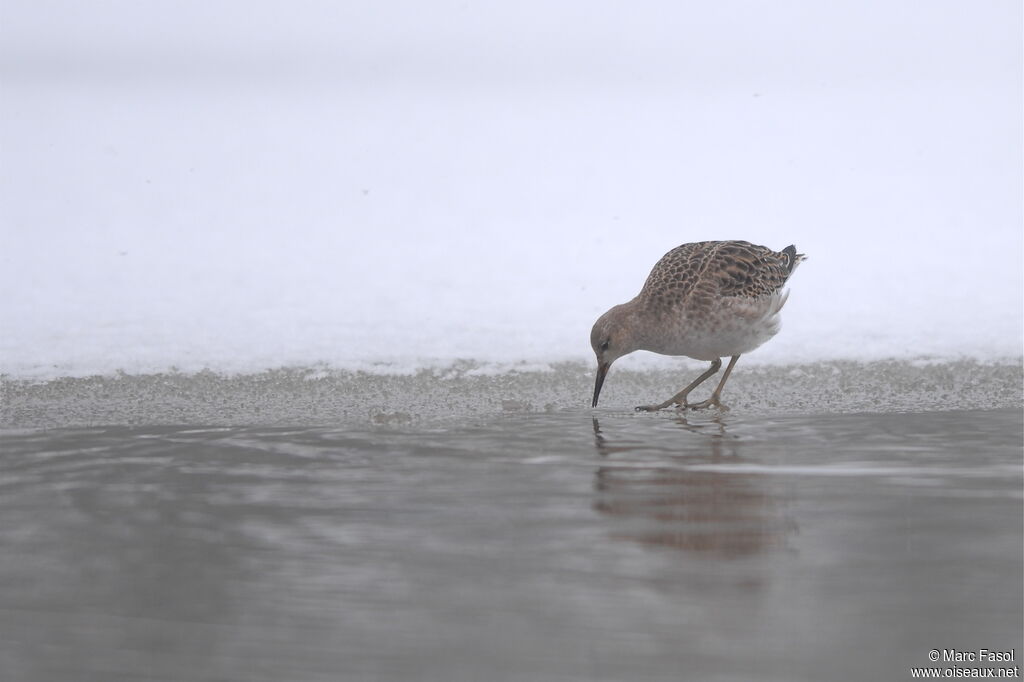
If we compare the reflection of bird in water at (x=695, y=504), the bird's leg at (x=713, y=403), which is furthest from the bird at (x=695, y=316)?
the reflection of bird in water at (x=695, y=504)

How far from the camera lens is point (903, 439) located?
5.05 metres

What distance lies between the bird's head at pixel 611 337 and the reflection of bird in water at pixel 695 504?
104cm

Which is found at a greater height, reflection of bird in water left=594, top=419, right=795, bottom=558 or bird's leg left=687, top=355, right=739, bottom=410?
bird's leg left=687, top=355, right=739, bottom=410

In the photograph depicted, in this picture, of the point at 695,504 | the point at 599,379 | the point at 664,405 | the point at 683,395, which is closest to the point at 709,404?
the point at 683,395

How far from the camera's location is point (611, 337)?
598 centimetres

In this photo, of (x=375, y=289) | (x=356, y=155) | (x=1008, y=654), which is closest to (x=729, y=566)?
(x=1008, y=654)

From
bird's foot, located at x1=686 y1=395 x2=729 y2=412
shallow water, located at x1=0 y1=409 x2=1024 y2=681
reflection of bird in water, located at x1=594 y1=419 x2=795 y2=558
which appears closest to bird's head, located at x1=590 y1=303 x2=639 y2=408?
bird's foot, located at x1=686 y1=395 x2=729 y2=412

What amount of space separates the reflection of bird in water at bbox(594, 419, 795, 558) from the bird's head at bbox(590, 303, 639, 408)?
3.41 feet

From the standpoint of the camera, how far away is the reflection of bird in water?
12.4 feet

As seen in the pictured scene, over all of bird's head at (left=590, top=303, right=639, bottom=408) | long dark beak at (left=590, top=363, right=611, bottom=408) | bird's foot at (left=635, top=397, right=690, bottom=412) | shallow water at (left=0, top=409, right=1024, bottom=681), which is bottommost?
shallow water at (left=0, top=409, right=1024, bottom=681)

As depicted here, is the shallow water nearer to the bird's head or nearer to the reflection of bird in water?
the reflection of bird in water

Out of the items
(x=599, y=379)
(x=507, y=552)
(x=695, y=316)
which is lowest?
(x=507, y=552)

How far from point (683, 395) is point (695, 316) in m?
0.43

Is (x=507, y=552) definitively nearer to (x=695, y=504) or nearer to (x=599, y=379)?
(x=695, y=504)
